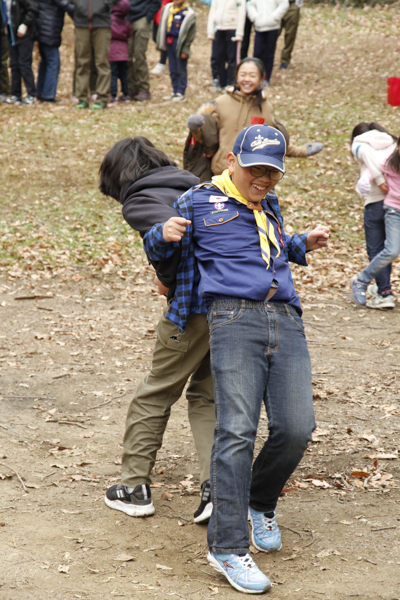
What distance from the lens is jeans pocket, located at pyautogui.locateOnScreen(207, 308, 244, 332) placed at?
126 inches

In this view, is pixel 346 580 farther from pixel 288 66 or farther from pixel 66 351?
pixel 288 66

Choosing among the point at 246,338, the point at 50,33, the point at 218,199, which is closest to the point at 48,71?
the point at 50,33

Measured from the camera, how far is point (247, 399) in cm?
313

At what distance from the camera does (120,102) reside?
15.9m

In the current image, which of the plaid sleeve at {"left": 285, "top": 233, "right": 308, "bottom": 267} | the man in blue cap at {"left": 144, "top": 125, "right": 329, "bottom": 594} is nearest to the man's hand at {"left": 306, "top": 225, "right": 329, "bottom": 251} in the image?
the plaid sleeve at {"left": 285, "top": 233, "right": 308, "bottom": 267}

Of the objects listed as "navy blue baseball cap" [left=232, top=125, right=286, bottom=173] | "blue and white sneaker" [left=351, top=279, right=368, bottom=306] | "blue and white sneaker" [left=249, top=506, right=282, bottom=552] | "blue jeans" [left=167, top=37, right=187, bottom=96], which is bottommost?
"blue and white sneaker" [left=351, top=279, right=368, bottom=306]

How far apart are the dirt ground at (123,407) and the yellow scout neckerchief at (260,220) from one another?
1.63 meters

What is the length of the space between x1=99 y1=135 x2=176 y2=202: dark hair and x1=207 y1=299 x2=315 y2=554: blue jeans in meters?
1.04

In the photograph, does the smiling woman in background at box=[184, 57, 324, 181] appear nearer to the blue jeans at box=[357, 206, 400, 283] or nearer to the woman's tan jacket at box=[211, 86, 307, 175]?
the woman's tan jacket at box=[211, 86, 307, 175]

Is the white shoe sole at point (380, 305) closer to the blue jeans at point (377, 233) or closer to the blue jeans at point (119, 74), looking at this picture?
the blue jeans at point (377, 233)

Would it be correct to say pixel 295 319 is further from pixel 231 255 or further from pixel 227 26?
pixel 227 26

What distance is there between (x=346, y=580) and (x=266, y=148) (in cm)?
216

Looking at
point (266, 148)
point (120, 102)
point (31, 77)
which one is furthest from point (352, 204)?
point (266, 148)

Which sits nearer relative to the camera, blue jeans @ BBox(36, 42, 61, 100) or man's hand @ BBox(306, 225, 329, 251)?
man's hand @ BBox(306, 225, 329, 251)
